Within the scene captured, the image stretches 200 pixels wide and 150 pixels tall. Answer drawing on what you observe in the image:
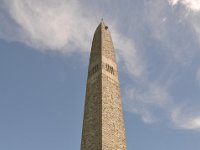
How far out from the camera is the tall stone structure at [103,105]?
902 inches

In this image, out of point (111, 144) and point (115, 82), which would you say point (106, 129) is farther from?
point (115, 82)

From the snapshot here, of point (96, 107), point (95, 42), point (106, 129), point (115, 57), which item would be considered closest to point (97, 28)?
point (95, 42)

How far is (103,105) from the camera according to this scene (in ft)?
80.1

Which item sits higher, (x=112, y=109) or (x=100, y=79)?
(x=100, y=79)

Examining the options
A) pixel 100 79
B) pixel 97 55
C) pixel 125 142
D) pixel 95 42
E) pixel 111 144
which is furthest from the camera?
pixel 95 42

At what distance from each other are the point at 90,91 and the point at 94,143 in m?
5.41

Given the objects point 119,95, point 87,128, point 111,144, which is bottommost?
point 111,144

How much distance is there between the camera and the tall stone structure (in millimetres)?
22911

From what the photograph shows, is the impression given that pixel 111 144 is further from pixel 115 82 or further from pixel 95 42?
pixel 95 42

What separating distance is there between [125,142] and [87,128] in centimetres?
299

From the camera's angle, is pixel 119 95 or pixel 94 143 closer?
pixel 94 143

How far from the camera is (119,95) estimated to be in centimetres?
2712

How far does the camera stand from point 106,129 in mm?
23062

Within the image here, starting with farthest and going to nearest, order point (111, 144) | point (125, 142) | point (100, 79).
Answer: point (100, 79), point (125, 142), point (111, 144)
